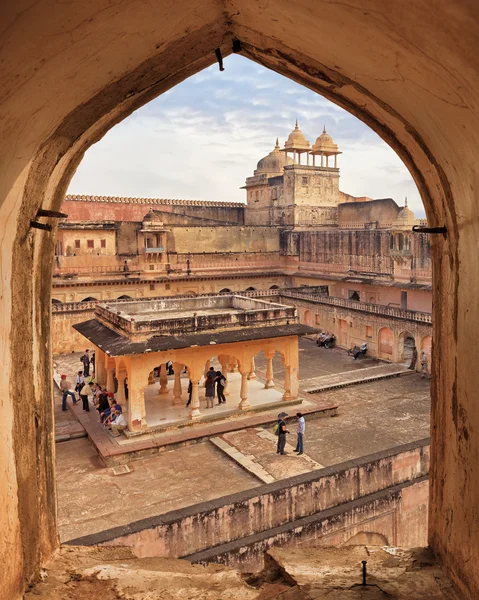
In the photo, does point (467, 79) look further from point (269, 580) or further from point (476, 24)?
point (269, 580)

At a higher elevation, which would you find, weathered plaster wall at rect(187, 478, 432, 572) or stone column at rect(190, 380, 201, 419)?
stone column at rect(190, 380, 201, 419)

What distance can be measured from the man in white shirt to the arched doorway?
10772 millimetres

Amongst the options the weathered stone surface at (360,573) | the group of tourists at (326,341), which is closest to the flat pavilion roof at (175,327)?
the group of tourists at (326,341)

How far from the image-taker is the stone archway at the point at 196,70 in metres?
2.05

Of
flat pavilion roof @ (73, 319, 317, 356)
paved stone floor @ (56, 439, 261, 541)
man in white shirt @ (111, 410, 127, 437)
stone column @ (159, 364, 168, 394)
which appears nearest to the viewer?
paved stone floor @ (56, 439, 261, 541)

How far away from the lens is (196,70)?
3463 mm

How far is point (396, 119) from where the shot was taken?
3.01 meters

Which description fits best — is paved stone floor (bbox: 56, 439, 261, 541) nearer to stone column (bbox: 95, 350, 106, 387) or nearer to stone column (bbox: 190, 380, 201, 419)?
stone column (bbox: 190, 380, 201, 419)

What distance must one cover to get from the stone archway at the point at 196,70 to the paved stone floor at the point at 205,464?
5.38 meters

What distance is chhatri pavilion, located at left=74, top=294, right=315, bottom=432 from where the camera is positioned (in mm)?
11656

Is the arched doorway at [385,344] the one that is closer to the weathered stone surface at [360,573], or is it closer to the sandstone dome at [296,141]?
Answer: the weathered stone surface at [360,573]

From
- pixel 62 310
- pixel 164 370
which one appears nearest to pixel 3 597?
pixel 164 370

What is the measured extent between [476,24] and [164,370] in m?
13.1

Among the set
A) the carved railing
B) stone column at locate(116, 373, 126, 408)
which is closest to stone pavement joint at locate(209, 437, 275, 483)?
stone column at locate(116, 373, 126, 408)
